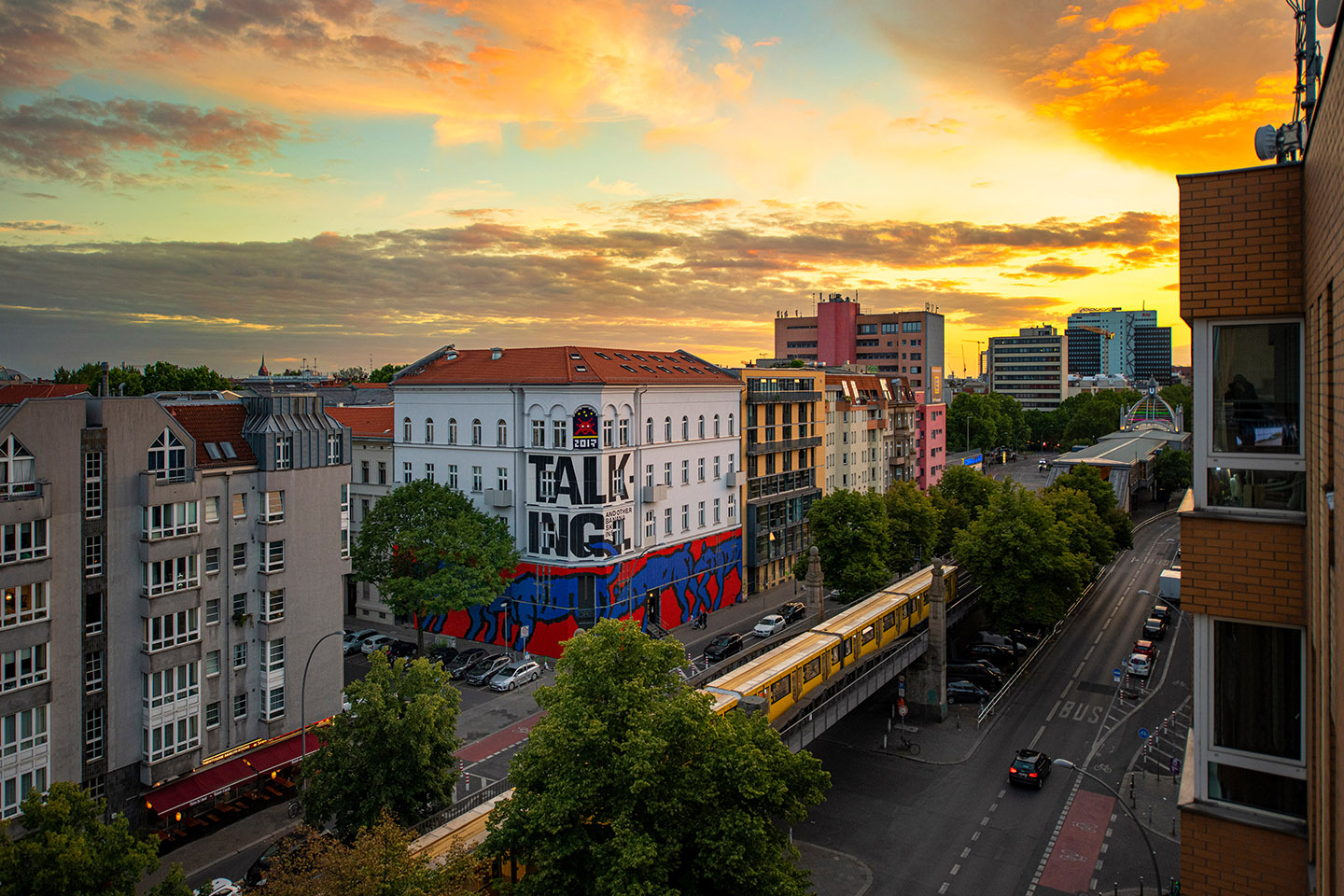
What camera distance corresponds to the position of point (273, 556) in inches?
1569

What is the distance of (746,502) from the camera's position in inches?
2965

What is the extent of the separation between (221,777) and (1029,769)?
36.5 m

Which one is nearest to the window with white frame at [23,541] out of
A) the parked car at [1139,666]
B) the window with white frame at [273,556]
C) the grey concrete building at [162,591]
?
the grey concrete building at [162,591]

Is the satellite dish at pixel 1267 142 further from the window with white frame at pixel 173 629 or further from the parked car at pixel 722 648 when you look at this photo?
the parked car at pixel 722 648

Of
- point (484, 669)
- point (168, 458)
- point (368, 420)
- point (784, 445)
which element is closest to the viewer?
point (168, 458)

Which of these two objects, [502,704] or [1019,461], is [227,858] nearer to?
[502,704]

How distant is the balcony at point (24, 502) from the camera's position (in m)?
31.0

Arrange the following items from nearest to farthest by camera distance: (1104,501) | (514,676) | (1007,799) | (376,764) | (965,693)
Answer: (376,764)
(1007,799)
(965,693)
(514,676)
(1104,501)

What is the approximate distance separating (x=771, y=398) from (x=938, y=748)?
38.6 meters

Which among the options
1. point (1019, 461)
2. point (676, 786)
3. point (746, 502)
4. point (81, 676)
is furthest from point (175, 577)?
point (1019, 461)

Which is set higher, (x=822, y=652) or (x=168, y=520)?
(x=168, y=520)

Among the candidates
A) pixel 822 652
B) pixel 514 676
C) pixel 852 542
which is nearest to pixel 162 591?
pixel 514 676

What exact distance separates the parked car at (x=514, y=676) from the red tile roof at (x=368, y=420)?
23.5 metres

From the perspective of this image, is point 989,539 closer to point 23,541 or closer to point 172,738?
point 172,738
